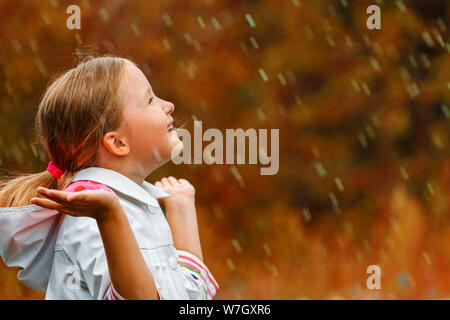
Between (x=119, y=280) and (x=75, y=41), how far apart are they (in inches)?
114

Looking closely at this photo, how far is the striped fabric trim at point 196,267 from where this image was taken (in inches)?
63.1

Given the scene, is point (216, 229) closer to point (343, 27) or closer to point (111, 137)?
point (343, 27)

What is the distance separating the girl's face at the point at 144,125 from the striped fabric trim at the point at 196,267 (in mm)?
269

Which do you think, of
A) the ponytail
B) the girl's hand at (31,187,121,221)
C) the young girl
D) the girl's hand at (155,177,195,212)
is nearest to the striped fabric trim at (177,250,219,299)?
the young girl

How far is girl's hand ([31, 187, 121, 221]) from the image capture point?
1.10 meters

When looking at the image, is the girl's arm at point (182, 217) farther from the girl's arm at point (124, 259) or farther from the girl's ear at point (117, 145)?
the girl's arm at point (124, 259)

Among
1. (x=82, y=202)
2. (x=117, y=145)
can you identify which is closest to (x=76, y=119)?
(x=117, y=145)

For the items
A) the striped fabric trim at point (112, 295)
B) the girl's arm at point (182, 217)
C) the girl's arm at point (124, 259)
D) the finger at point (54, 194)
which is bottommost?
the girl's arm at point (182, 217)

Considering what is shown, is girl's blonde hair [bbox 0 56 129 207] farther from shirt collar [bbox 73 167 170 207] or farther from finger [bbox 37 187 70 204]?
finger [bbox 37 187 70 204]

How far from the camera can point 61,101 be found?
147cm

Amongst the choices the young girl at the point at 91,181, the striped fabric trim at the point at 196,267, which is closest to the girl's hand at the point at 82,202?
the young girl at the point at 91,181

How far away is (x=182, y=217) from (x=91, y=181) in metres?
0.39

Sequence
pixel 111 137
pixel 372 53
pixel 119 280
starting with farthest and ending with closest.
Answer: pixel 372 53
pixel 111 137
pixel 119 280
